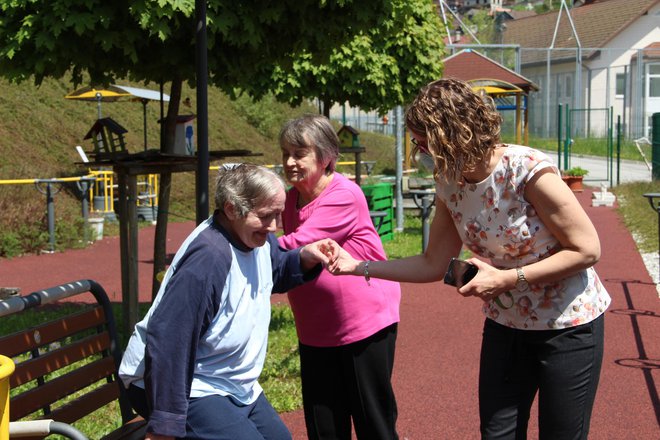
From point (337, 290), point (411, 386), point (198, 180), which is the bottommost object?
point (411, 386)

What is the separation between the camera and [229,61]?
6.66 metres

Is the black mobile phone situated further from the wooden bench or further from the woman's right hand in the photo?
the wooden bench

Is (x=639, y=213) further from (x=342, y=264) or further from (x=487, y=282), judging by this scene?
(x=487, y=282)

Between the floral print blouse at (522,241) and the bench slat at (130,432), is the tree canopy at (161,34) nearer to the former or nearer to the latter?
the bench slat at (130,432)

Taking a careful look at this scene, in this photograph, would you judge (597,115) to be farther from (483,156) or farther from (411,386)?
(483,156)

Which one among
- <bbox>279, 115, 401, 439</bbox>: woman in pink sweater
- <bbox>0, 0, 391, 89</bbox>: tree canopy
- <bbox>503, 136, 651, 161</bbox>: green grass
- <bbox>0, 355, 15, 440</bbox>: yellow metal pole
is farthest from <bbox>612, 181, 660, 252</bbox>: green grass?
<bbox>0, 355, 15, 440</bbox>: yellow metal pole

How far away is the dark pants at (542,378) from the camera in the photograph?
327cm

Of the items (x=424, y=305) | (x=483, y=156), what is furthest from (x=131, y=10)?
(x=424, y=305)

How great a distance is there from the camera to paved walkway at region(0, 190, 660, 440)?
18.5 feet

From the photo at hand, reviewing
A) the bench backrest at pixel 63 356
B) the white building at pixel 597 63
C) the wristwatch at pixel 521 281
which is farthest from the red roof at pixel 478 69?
the wristwatch at pixel 521 281

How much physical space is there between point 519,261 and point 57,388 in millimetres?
1825

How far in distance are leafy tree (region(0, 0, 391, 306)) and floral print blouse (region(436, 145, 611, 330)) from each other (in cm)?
309

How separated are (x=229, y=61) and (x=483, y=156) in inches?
148

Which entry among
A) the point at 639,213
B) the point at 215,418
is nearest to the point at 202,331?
the point at 215,418
